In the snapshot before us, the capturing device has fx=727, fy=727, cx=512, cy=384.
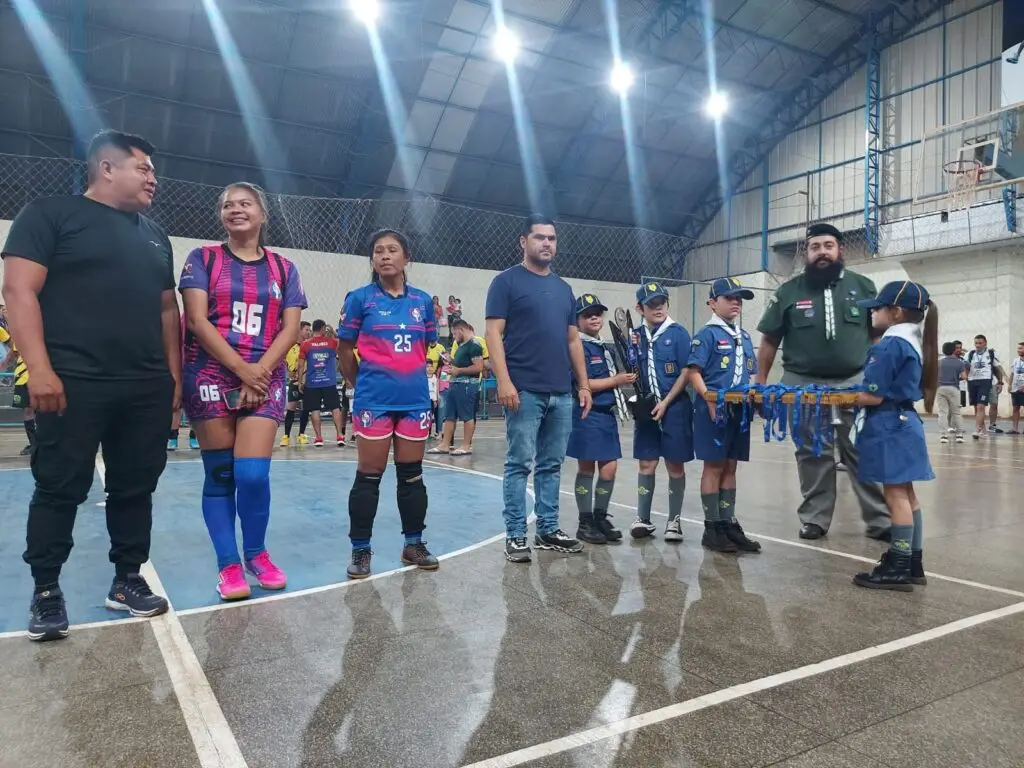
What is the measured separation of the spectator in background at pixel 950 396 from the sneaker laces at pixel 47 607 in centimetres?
1204

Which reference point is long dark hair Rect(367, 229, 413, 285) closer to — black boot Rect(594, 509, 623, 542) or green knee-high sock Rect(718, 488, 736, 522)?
black boot Rect(594, 509, 623, 542)

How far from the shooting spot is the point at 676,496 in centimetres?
429

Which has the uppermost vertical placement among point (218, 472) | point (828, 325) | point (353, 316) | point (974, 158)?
point (974, 158)

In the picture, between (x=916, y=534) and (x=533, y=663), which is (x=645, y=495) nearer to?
(x=916, y=534)

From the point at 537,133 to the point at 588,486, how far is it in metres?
17.5

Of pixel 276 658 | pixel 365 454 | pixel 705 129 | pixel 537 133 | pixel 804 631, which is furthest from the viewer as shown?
pixel 705 129

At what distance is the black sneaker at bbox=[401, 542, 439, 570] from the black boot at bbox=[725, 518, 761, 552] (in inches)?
65.2

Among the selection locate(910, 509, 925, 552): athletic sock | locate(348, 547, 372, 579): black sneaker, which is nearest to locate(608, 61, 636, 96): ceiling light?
locate(910, 509, 925, 552): athletic sock

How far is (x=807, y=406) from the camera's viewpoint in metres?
3.73

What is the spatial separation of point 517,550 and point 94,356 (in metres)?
2.13

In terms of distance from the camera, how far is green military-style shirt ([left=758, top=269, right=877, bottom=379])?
445 cm

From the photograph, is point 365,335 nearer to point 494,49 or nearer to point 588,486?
point 588,486

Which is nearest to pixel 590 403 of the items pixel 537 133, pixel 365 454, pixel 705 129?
pixel 365 454

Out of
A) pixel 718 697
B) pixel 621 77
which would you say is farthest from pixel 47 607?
pixel 621 77
